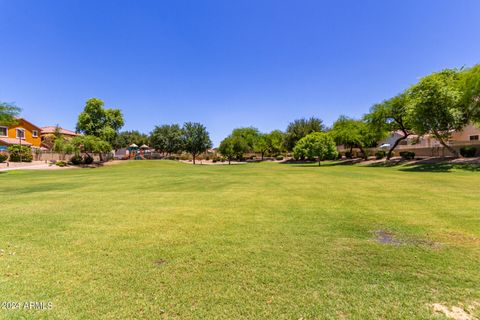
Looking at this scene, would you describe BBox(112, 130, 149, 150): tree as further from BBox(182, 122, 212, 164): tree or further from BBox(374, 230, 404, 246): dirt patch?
BBox(374, 230, 404, 246): dirt patch

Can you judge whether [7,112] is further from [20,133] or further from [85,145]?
[20,133]

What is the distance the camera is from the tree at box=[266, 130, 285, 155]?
64.9m

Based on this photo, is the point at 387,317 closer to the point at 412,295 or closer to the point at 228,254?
the point at 412,295

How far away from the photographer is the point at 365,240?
4.90 meters

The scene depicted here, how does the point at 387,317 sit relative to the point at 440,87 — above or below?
below

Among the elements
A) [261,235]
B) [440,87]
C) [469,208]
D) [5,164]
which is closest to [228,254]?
[261,235]

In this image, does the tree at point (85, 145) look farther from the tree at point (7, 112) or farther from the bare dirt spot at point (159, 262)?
the bare dirt spot at point (159, 262)

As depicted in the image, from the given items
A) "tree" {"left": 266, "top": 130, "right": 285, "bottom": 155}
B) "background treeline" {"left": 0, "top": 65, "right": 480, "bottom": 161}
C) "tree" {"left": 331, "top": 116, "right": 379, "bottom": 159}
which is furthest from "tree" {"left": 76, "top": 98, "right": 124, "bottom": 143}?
"tree" {"left": 331, "top": 116, "right": 379, "bottom": 159}

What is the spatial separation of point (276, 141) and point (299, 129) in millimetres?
7679

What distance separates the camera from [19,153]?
40031mm

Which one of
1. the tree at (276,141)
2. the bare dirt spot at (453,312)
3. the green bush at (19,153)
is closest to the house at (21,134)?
the green bush at (19,153)

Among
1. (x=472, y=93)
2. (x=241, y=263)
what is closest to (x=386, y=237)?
(x=241, y=263)

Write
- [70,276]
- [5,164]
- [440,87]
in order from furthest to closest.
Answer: [5,164] → [440,87] → [70,276]

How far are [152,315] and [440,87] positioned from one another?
103ft
